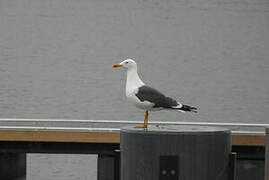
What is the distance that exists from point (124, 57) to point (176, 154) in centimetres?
946

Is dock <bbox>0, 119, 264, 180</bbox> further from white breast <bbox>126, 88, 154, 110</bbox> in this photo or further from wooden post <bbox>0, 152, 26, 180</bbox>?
white breast <bbox>126, 88, 154, 110</bbox>

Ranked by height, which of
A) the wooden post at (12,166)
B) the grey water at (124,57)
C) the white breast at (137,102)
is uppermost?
the grey water at (124,57)

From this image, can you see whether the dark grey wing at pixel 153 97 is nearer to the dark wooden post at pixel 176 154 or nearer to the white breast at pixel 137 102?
the white breast at pixel 137 102

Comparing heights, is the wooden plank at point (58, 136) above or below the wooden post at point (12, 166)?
above

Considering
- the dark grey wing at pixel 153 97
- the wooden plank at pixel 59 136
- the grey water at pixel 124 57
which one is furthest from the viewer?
the grey water at pixel 124 57

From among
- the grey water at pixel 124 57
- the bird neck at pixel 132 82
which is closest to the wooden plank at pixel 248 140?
the bird neck at pixel 132 82

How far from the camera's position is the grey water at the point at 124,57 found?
1301cm

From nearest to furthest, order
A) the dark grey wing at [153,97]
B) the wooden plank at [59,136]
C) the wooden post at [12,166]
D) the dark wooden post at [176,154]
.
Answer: the dark wooden post at [176,154] → the dark grey wing at [153,97] → the wooden plank at [59,136] → the wooden post at [12,166]

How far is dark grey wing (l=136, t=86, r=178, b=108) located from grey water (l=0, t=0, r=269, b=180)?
8.15 metres

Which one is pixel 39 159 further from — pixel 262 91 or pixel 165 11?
pixel 262 91

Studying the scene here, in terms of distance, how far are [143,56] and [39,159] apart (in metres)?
3.32

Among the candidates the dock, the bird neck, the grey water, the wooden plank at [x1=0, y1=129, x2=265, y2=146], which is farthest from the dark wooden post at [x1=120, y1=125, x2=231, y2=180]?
the grey water

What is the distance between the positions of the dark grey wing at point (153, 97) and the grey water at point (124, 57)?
8.15 meters

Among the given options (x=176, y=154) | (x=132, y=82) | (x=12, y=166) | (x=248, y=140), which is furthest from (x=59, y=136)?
(x=176, y=154)
